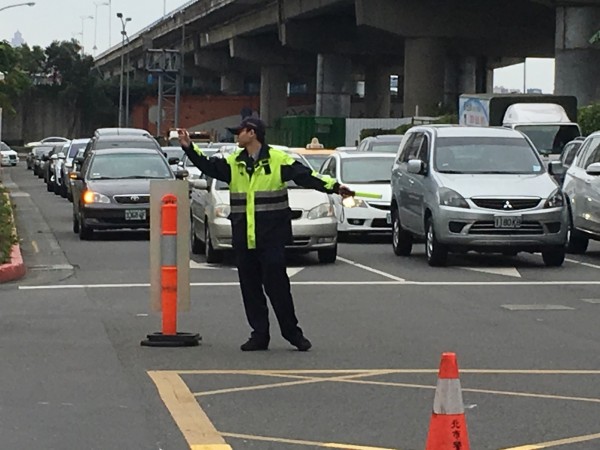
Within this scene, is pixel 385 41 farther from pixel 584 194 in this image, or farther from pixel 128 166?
pixel 584 194

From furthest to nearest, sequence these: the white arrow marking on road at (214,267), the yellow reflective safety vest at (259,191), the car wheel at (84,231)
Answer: the car wheel at (84,231), the white arrow marking on road at (214,267), the yellow reflective safety vest at (259,191)

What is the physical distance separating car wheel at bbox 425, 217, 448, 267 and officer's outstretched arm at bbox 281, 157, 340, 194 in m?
8.12

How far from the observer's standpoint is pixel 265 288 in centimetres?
1169

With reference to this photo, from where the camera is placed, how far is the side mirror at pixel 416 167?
2044 cm

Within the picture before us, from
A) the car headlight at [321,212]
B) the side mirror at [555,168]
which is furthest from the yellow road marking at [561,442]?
the side mirror at [555,168]

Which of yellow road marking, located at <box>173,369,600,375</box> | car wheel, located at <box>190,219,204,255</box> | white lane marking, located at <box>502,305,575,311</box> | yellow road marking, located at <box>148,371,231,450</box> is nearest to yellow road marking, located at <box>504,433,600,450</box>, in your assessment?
yellow road marking, located at <box>148,371,231,450</box>

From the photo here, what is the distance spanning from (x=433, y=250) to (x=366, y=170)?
6.63 m

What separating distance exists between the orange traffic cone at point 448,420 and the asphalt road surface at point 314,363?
1647 mm

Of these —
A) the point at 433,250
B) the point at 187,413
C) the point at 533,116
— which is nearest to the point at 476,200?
the point at 433,250

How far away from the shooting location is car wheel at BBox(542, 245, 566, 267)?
65.0ft

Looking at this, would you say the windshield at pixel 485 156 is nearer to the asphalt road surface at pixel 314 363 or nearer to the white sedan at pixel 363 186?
the asphalt road surface at pixel 314 363

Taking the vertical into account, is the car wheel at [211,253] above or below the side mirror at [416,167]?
below

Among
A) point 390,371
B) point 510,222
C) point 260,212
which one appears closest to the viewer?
point 390,371

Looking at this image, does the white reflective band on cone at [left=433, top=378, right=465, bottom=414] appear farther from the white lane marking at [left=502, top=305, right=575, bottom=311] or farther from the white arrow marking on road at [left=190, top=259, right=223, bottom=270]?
the white arrow marking on road at [left=190, top=259, right=223, bottom=270]
